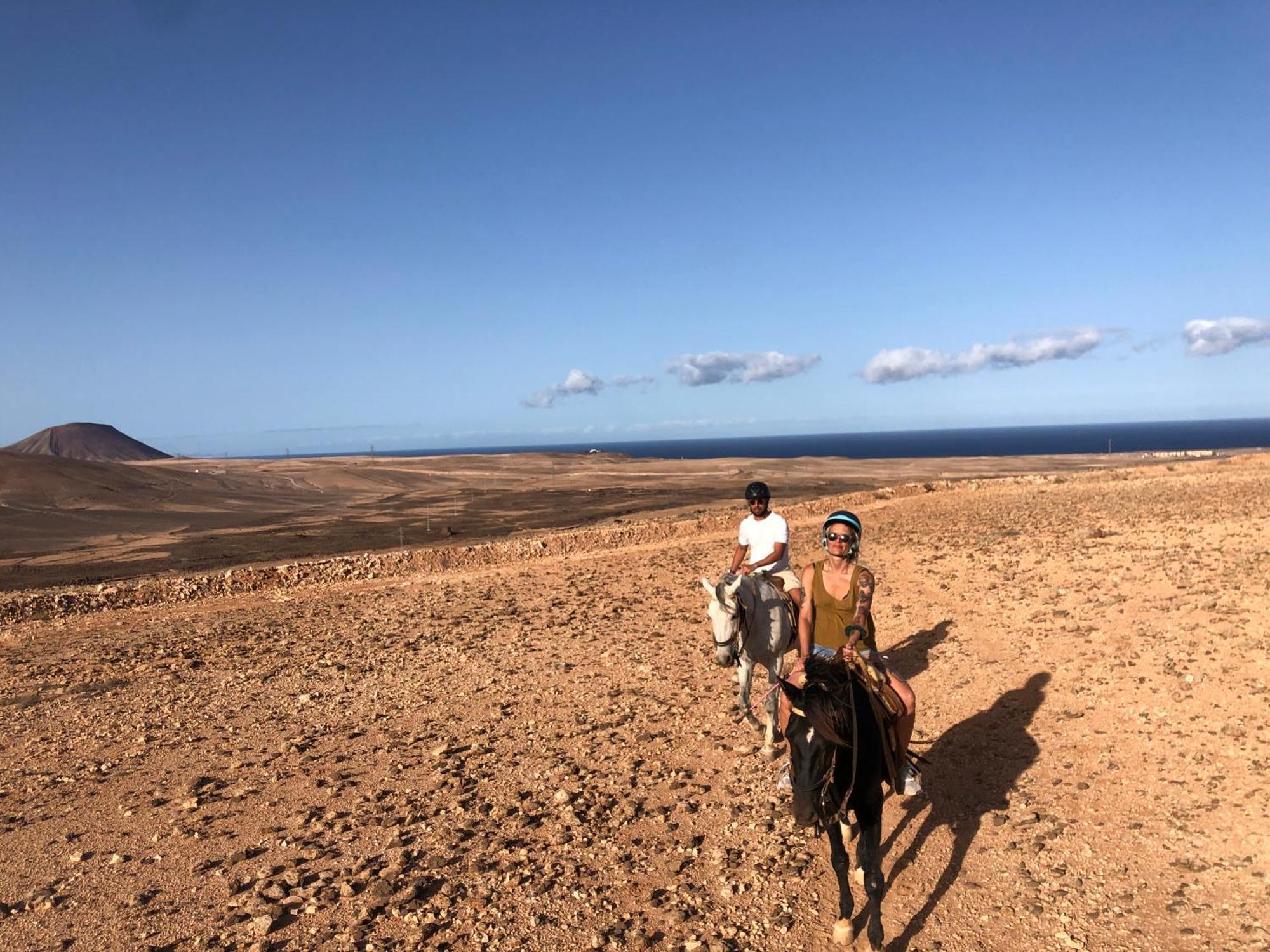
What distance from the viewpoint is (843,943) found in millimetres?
5277

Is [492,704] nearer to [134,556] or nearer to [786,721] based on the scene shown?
[786,721]

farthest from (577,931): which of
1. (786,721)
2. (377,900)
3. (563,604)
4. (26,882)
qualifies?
(563,604)

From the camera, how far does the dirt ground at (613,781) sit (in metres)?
5.58

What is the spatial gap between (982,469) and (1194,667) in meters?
89.4

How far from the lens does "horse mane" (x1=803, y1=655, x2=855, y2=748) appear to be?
15.6ft

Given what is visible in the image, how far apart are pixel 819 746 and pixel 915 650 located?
7901 millimetres

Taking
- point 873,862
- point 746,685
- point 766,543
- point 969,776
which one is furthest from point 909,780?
point 766,543

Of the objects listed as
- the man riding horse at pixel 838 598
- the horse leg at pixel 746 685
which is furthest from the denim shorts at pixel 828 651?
the horse leg at pixel 746 685

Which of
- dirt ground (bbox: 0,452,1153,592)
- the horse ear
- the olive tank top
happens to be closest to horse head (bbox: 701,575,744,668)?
the olive tank top

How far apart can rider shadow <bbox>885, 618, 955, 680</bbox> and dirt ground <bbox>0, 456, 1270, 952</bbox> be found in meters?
0.08

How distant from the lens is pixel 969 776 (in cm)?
770

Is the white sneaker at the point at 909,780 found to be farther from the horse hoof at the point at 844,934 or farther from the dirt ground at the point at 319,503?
the dirt ground at the point at 319,503

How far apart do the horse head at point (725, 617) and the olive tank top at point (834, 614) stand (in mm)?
1631

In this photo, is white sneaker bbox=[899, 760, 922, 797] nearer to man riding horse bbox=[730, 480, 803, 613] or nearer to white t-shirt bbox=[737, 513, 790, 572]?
man riding horse bbox=[730, 480, 803, 613]
